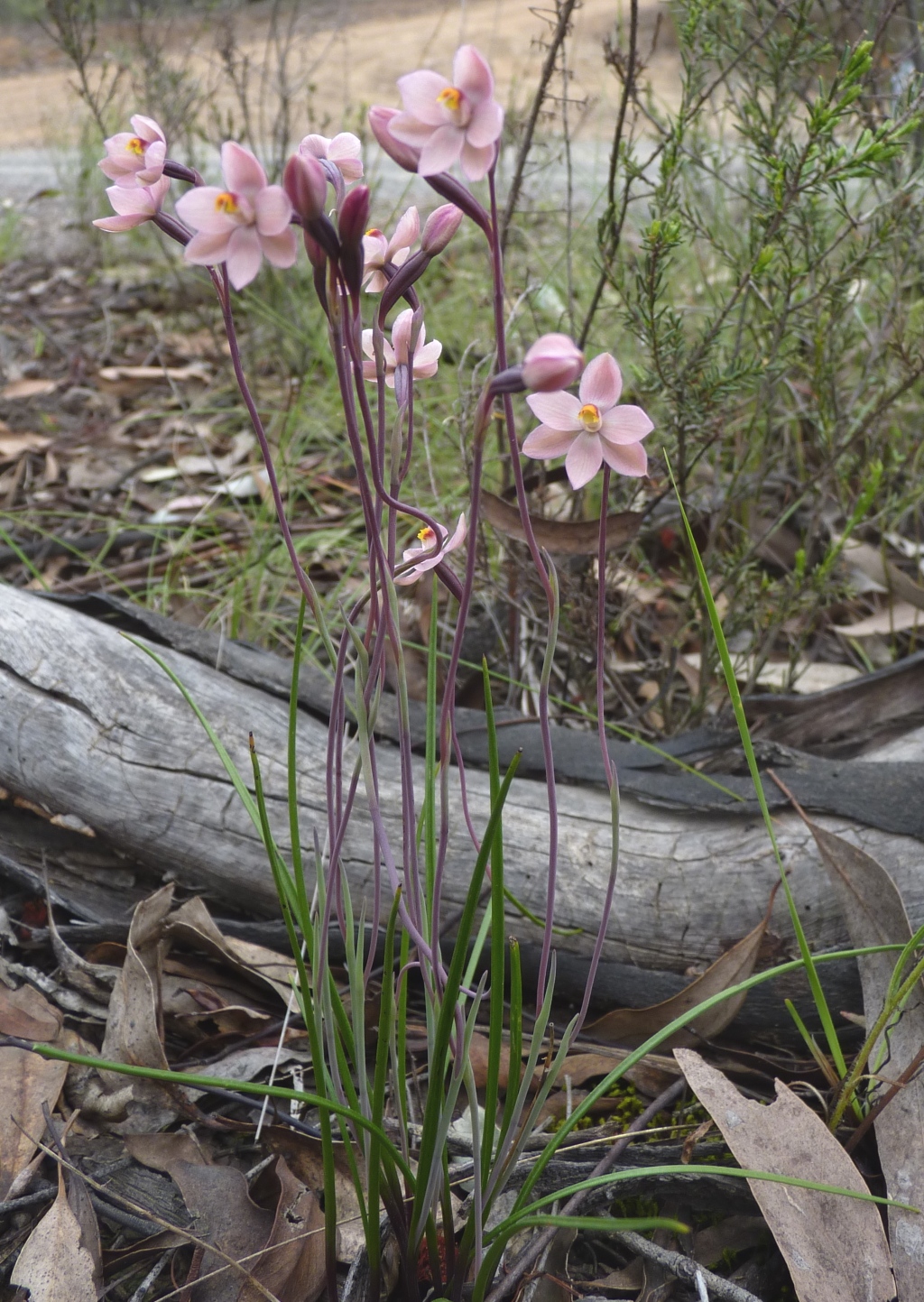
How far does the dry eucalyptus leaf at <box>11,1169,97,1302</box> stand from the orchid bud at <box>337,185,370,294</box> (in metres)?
1.09

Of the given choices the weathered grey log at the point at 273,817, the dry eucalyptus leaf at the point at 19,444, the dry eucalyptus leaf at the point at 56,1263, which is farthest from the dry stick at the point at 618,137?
the dry eucalyptus leaf at the point at 19,444

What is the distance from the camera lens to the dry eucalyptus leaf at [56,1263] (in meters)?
1.11

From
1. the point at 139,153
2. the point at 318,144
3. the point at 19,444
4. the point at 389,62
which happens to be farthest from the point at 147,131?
the point at 389,62

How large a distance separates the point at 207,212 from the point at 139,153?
0.28 meters

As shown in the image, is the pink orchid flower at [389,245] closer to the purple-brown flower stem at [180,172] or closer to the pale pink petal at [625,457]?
the purple-brown flower stem at [180,172]

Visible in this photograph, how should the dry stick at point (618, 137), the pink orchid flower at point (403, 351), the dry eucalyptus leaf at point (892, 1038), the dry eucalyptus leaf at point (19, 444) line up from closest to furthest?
1. the pink orchid flower at point (403, 351)
2. the dry eucalyptus leaf at point (892, 1038)
3. the dry stick at point (618, 137)
4. the dry eucalyptus leaf at point (19, 444)

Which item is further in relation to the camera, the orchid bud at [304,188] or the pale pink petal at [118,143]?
the pale pink petal at [118,143]

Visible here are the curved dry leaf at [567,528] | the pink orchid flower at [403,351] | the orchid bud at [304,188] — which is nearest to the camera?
the orchid bud at [304,188]

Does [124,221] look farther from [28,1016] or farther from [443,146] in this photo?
[28,1016]

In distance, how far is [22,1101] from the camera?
4.37 ft

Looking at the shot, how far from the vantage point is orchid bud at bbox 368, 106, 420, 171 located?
2.77 feet

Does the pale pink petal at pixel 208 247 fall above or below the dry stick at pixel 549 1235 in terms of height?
above

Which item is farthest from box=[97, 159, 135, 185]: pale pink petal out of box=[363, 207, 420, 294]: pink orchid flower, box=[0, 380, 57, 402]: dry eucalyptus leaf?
box=[0, 380, 57, 402]: dry eucalyptus leaf

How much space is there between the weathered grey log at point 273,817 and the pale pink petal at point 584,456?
81 centimetres
